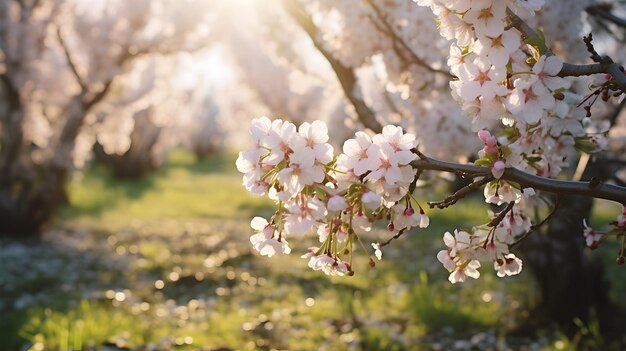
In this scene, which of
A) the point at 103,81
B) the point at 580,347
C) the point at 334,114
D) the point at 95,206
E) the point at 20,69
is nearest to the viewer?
the point at 580,347

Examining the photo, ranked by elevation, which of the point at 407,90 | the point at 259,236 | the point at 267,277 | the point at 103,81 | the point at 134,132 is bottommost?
the point at 134,132

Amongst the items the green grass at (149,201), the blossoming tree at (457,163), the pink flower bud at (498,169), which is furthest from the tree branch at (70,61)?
the pink flower bud at (498,169)

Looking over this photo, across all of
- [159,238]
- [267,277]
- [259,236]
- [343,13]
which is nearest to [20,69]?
[159,238]

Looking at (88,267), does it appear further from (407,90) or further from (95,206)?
(95,206)

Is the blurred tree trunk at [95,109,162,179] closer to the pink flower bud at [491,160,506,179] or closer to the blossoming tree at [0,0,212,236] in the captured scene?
the blossoming tree at [0,0,212,236]

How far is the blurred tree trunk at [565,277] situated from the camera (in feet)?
18.4

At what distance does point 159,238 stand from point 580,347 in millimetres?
8094

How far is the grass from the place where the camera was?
5.65m

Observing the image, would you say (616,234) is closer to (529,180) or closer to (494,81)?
(529,180)

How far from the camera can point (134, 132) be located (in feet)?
76.2

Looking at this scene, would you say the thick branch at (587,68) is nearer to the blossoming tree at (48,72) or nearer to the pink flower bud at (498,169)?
the pink flower bud at (498,169)

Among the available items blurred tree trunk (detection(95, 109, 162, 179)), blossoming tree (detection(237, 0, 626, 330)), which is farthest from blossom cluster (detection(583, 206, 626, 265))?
blurred tree trunk (detection(95, 109, 162, 179))

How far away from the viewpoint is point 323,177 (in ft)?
6.34

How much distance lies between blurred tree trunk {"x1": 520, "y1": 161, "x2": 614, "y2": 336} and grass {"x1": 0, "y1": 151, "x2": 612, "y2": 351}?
38 cm
